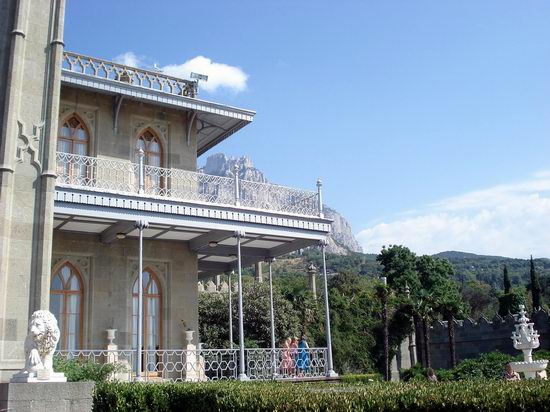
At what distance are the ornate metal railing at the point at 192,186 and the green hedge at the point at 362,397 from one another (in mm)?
7609

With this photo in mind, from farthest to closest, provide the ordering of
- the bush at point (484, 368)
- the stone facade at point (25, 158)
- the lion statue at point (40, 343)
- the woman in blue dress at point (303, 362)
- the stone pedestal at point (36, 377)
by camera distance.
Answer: the bush at point (484, 368) → the woman in blue dress at point (303, 362) → the stone facade at point (25, 158) → the lion statue at point (40, 343) → the stone pedestal at point (36, 377)

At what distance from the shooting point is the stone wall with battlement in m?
35.8

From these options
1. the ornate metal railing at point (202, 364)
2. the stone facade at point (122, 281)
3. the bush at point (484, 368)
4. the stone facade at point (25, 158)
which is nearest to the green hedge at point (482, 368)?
the bush at point (484, 368)

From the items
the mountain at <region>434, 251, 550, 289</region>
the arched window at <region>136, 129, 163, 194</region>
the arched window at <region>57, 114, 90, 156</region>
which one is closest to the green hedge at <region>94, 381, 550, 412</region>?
the arched window at <region>136, 129, 163, 194</region>

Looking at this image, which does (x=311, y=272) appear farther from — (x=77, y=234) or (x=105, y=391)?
(x=105, y=391)

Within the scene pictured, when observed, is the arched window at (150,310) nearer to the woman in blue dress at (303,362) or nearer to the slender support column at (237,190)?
the slender support column at (237,190)

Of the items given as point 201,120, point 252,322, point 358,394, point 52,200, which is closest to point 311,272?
point 252,322

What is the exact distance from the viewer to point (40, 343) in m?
10.3

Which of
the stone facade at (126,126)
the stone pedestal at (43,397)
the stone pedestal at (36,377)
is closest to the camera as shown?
the stone pedestal at (43,397)

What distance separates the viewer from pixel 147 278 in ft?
59.0

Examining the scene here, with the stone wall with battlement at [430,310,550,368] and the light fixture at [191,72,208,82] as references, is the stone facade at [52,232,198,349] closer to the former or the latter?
the light fixture at [191,72,208,82]

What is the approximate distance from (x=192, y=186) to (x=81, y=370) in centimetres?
710

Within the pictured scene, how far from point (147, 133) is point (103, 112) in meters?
1.46

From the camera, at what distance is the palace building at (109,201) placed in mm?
13016
